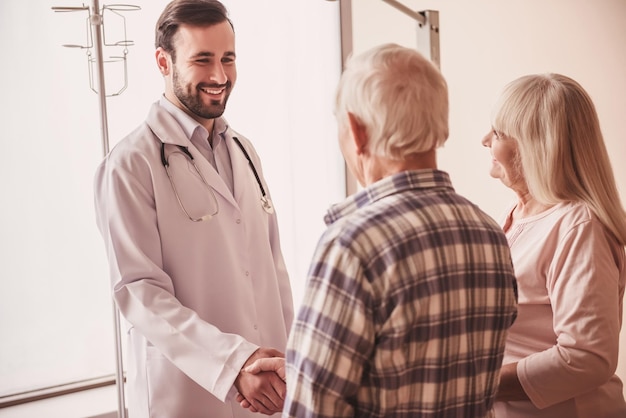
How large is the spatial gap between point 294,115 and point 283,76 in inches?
7.1

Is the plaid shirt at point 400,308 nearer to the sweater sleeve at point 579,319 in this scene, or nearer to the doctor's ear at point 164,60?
the sweater sleeve at point 579,319

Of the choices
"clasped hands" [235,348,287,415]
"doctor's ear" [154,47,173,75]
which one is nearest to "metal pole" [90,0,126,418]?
"doctor's ear" [154,47,173,75]

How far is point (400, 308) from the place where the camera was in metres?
1.01

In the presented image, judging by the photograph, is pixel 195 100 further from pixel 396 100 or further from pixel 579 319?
pixel 579 319

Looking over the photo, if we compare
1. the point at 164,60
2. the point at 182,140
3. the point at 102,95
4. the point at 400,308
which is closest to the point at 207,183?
the point at 182,140

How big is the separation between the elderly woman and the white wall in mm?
1930

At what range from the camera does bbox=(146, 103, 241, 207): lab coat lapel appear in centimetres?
181

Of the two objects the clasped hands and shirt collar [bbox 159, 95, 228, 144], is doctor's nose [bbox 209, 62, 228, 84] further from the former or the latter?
the clasped hands

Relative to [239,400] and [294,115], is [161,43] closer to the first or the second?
[239,400]

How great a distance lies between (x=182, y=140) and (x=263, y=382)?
26.0 inches

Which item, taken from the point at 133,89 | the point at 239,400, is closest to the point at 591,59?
the point at 133,89

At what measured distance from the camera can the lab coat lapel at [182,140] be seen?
5.94ft

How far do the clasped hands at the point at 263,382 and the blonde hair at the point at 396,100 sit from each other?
26.0 inches

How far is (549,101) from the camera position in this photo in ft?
5.17
